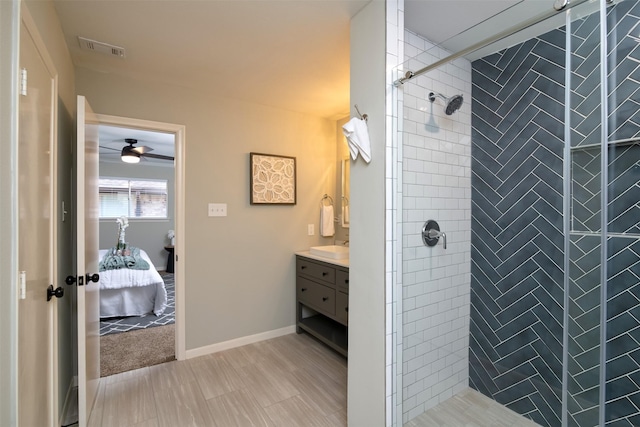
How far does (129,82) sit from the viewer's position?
102 inches

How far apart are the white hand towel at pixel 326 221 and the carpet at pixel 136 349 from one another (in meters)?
1.97

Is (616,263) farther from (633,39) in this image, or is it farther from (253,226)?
(253,226)

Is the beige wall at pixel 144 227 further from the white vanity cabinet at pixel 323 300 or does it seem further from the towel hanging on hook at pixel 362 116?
the towel hanging on hook at pixel 362 116

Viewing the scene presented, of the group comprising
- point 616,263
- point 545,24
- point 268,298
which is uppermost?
point 545,24

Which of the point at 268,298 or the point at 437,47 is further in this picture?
the point at 268,298

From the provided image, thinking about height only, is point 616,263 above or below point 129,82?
below

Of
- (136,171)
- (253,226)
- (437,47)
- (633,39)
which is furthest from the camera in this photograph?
(136,171)

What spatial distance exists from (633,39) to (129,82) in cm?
322

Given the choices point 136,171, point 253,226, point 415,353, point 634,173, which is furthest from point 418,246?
point 136,171

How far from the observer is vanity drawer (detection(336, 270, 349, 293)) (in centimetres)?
265

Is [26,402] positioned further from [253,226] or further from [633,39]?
[633,39]

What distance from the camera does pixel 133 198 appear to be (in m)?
6.63

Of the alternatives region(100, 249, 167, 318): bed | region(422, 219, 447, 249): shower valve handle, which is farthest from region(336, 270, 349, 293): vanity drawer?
region(100, 249, 167, 318): bed

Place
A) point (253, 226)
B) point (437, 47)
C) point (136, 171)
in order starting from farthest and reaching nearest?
point (136, 171) < point (253, 226) < point (437, 47)
